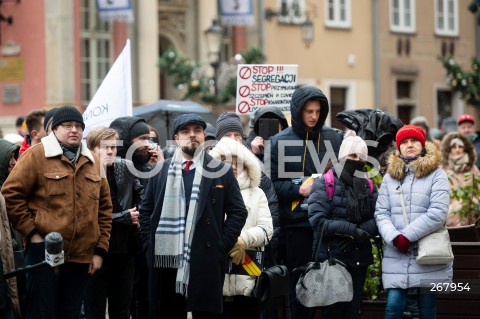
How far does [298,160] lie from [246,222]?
1359 millimetres

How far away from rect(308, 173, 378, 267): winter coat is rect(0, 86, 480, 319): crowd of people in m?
0.01

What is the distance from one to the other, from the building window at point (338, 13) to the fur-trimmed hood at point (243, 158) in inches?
1116

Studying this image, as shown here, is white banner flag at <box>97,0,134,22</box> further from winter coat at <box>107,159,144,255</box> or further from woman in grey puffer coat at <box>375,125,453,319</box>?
woman in grey puffer coat at <box>375,125,453,319</box>

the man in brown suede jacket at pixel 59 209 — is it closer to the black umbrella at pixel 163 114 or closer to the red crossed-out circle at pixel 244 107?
the red crossed-out circle at pixel 244 107

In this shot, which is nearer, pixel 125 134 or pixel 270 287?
pixel 270 287

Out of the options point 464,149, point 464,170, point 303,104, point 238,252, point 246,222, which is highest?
point 303,104

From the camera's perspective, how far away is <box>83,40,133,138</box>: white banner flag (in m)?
13.2

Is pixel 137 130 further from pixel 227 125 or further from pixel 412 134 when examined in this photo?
pixel 412 134

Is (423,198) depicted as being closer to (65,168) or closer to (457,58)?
(65,168)

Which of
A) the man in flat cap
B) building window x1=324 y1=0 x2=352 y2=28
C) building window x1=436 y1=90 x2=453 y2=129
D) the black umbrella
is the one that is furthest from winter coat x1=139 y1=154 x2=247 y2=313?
building window x1=436 y1=90 x2=453 y2=129

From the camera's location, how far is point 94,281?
11141 mm

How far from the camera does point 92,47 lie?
33.3 m

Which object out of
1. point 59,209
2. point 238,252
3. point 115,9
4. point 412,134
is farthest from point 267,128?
point 115,9

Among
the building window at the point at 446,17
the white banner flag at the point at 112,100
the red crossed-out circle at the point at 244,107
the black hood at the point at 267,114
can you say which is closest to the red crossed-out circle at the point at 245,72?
the red crossed-out circle at the point at 244,107
